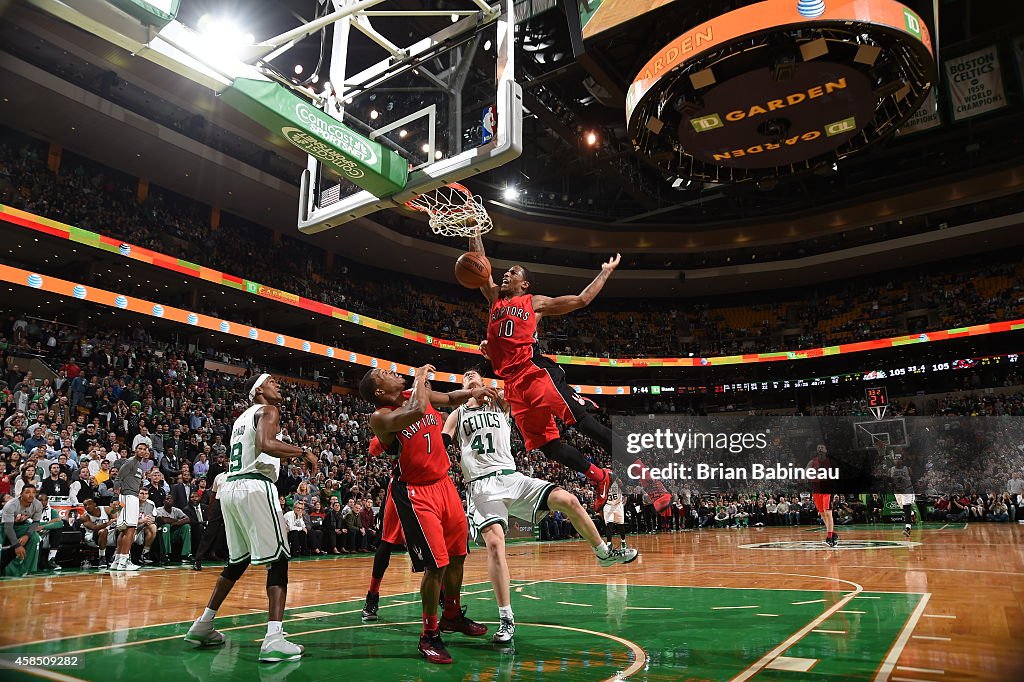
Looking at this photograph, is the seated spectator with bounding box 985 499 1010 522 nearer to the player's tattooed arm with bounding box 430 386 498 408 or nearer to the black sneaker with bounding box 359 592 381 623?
the black sneaker with bounding box 359 592 381 623

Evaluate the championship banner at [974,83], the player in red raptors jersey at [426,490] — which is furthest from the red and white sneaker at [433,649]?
the championship banner at [974,83]

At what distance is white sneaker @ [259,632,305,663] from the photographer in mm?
4168

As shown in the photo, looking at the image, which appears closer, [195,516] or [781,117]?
[781,117]

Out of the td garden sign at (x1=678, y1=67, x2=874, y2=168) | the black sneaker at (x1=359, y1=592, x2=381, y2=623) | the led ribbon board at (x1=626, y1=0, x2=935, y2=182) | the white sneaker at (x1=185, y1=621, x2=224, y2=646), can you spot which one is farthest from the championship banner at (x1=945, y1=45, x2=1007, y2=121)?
the white sneaker at (x1=185, y1=621, x2=224, y2=646)

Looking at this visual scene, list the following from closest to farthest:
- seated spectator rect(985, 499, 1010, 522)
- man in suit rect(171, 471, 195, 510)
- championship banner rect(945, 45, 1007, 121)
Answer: man in suit rect(171, 471, 195, 510) → championship banner rect(945, 45, 1007, 121) → seated spectator rect(985, 499, 1010, 522)

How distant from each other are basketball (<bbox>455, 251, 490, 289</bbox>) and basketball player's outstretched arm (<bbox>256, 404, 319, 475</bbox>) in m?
1.70

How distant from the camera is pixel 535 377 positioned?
17.6 ft

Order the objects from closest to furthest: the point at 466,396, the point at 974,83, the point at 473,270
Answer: the point at 466,396 < the point at 473,270 < the point at 974,83

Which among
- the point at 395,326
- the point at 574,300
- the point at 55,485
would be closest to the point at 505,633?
the point at 574,300

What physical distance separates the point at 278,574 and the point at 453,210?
451 cm

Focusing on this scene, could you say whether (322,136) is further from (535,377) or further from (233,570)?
(233,570)

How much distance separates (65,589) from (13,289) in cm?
1576

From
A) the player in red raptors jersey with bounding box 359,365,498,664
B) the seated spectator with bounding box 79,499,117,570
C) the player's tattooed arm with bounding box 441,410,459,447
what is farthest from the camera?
the seated spectator with bounding box 79,499,117,570

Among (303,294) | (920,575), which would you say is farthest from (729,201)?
(920,575)
